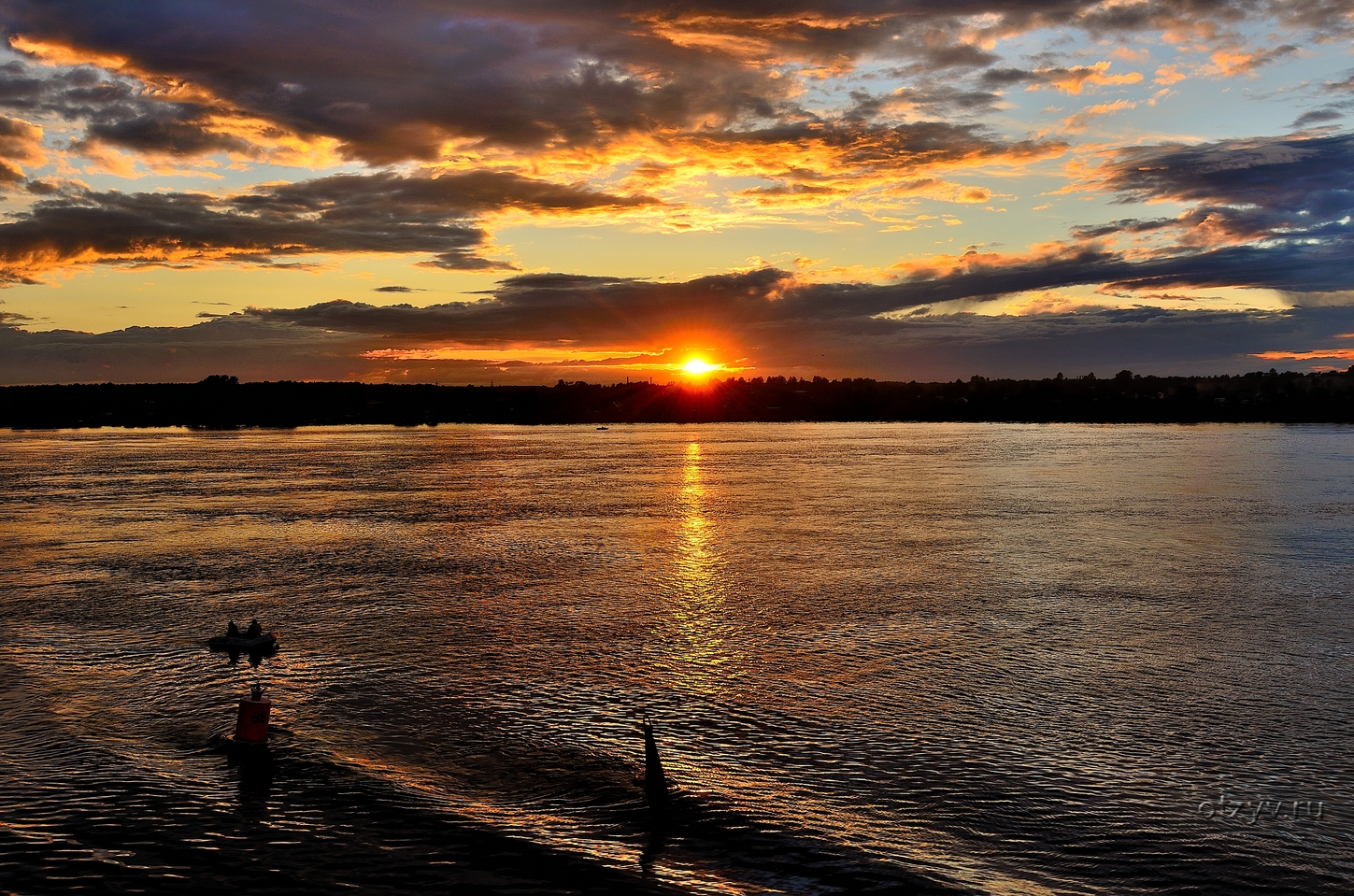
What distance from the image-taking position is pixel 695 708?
17234mm

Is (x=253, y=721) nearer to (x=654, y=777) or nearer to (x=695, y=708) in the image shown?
(x=654, y=777)

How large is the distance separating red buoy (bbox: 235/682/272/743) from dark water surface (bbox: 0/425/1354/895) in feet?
1.80

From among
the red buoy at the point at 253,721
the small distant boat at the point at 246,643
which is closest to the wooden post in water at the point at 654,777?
the red buoy at the point at 253,721

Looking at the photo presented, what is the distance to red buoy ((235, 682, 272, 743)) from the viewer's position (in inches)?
593

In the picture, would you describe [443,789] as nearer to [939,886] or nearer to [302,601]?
[939,886]

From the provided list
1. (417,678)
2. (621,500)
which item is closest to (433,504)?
(621,500)

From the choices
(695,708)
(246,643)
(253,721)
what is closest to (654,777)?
(695,708)

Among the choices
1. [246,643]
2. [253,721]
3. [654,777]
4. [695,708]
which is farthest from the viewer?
[695,708]

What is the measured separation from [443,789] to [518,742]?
1.96m

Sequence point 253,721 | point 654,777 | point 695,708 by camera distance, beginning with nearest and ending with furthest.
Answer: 1. point 654,777
2. point 253,721
3. point 695,708

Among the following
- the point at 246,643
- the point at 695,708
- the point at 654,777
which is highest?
the point at 246,643

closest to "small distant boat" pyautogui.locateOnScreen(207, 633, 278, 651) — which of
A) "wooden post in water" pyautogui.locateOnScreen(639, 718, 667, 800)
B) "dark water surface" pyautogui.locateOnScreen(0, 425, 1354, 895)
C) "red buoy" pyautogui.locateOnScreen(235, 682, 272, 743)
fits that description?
"red buoy" pyautogui.locateOnScreen(235, 682, 272, 743)

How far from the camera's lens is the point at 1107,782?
545 inches

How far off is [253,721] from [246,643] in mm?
1387
